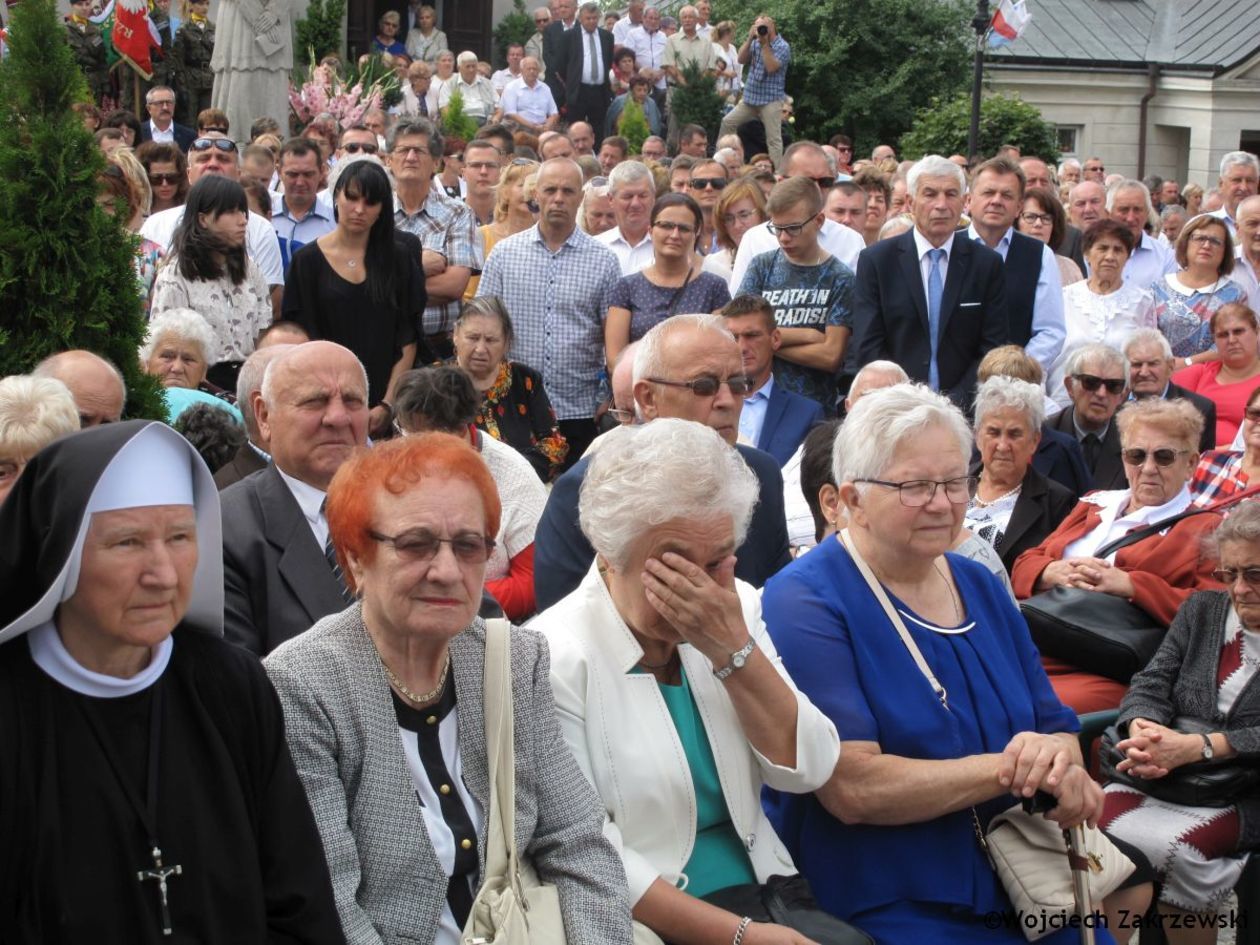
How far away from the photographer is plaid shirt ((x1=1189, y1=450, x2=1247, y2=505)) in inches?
245

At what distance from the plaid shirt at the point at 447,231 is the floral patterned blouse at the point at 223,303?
1.35 m

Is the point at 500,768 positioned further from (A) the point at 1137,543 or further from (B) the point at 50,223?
(A) the point at 1137,543

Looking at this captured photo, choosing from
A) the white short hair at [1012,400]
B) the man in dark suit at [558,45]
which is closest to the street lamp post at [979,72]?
the man in dark suit at [558,45]

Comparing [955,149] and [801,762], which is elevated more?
[955,149]

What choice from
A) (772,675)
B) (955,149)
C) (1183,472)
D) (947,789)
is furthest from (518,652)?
(955,149)

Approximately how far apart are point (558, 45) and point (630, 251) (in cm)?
1311

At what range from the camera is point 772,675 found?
3.62m

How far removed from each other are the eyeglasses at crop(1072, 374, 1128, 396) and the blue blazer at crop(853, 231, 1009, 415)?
27.2 inches

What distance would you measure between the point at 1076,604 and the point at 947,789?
6.08ft

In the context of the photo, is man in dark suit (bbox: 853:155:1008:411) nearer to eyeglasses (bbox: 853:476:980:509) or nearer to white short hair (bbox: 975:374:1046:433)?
white short hair (bbox: 975:374:1046:433)

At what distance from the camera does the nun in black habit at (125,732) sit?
2635 millimetres

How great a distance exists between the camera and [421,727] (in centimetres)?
332

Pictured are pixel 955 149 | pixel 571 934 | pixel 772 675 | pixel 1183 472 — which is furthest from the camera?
pixel 955 149

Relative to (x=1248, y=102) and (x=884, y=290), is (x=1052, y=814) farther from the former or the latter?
(x=1248, y=102)
